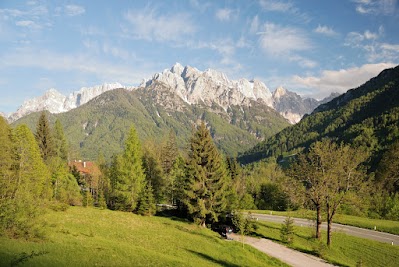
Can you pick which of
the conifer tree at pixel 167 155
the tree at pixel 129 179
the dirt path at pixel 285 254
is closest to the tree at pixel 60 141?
the conifer tree at pixel 167 155

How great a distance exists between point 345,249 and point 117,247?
105 ft

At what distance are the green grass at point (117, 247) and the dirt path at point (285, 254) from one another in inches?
94.5

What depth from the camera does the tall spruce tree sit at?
48.1m

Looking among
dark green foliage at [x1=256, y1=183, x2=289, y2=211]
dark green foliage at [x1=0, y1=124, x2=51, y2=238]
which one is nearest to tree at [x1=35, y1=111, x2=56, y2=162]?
dark green foliage at [x1=0, y1=124, x2=51, y2=238]

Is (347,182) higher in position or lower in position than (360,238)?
higher

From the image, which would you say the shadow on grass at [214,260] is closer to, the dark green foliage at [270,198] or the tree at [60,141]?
the dark green foliage at [270,198]

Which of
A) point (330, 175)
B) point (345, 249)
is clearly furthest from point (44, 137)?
point (345, 249)

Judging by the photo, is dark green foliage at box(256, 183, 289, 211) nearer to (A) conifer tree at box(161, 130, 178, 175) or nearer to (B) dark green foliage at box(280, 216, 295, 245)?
(A) conifer tree at box(161, 130, 178, 175)

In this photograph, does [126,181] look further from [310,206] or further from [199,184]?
[310,206]

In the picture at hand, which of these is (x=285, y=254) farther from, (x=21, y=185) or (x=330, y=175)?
(x=21, y=185)

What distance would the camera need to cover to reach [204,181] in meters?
49.0

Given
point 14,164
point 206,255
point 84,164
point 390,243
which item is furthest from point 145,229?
point 84,164

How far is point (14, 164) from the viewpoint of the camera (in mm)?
41469

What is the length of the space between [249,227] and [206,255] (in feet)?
55.9
